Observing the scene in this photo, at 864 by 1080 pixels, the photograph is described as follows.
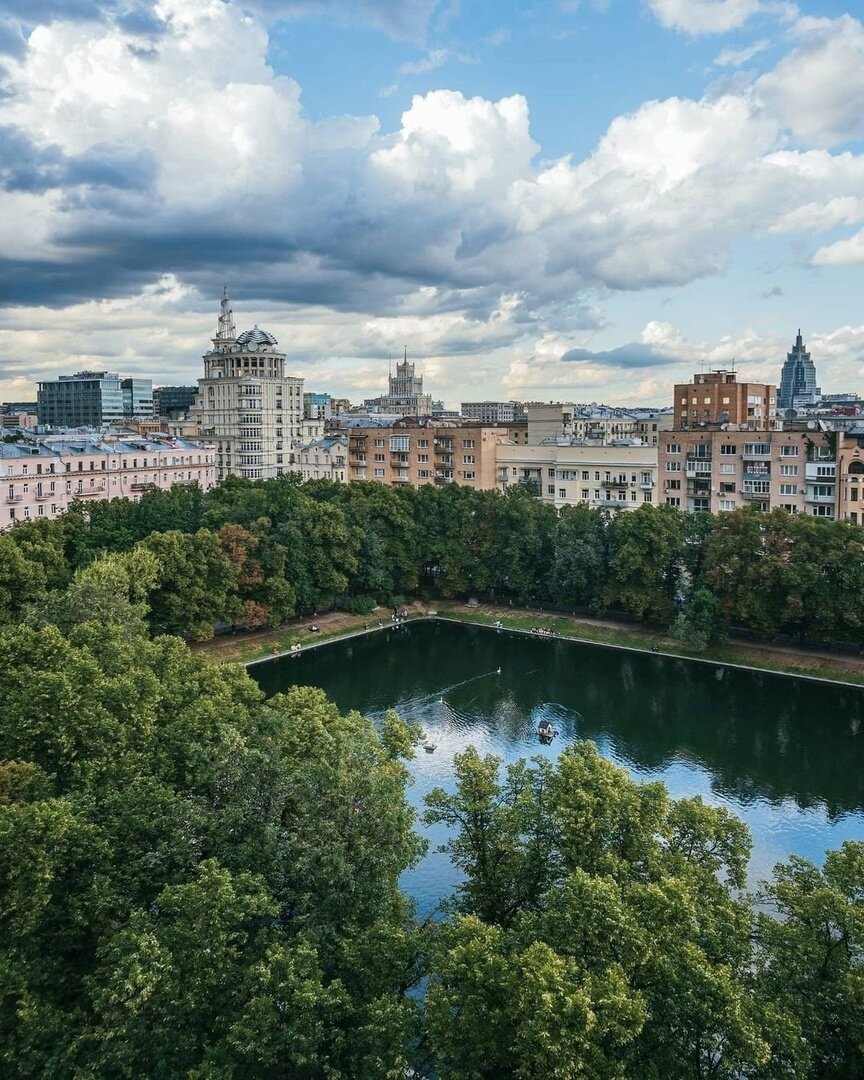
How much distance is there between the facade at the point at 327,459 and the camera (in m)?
108

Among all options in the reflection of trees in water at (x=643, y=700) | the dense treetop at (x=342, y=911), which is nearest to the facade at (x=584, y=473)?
the reflection of trees in water at (x=643, y=700)

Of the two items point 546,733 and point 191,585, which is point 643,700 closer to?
point 546,733

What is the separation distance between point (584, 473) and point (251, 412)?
157 ft

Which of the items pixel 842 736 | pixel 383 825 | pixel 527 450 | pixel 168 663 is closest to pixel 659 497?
pixel 527 450

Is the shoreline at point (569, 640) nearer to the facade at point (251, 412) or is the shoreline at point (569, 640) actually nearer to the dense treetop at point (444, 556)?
the dense treetop at point (444, 556)

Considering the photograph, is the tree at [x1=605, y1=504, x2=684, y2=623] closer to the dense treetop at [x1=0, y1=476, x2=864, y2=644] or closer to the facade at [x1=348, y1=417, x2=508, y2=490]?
the dense treetop at [x1=0, y1=476, x2=864, y2=644]

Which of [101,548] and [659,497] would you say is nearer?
[101,548]

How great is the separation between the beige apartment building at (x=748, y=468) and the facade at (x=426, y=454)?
2001 cm

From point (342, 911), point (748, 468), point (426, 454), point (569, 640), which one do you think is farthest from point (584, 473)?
point (342, 911)

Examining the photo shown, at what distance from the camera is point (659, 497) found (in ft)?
276

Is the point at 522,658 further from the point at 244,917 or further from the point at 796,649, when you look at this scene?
the point at 244,917

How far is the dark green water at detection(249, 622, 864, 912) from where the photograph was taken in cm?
4053

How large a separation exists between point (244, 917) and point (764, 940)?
39.6 feet

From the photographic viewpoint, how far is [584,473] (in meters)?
88.9
